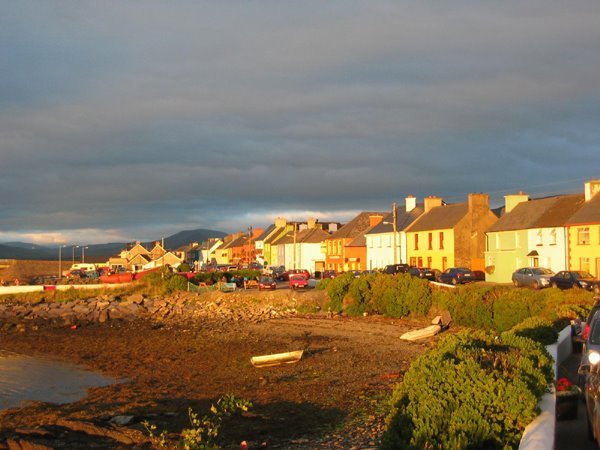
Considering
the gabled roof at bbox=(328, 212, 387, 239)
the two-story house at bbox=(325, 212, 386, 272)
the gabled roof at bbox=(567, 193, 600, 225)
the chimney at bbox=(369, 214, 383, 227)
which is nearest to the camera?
the gabled roof at bbox=(567, 193, 600, 225)

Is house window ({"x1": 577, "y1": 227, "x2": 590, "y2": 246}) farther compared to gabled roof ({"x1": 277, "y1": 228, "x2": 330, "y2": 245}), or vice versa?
gabled roof ({"x1": 277, "y1": 228, "x2": 330, "y2": 245})

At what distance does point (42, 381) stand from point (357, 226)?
72.0m

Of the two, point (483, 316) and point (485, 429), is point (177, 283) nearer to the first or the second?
point (483, 316)

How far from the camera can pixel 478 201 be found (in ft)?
232

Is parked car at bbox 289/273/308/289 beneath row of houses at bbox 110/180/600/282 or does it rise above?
beneath

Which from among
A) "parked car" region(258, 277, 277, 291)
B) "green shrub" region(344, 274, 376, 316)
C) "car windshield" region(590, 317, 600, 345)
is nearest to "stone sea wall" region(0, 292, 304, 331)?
"parked car" region(258, 277, 277, 291)

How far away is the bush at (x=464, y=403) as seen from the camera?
8.87 m

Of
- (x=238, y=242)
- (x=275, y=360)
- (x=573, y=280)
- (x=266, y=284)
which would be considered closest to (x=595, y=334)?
(x=275, y=360)

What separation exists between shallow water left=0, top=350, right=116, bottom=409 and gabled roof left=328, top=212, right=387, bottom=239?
212 feet

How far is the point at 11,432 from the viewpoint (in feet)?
50.0

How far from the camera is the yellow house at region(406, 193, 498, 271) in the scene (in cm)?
6956

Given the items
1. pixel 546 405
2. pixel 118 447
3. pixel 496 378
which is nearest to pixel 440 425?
pixel 496 378

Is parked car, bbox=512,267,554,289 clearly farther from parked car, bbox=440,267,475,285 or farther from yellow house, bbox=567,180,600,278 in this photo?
parked car, bbox=440,267,475,285

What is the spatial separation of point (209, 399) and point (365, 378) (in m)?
5.40
